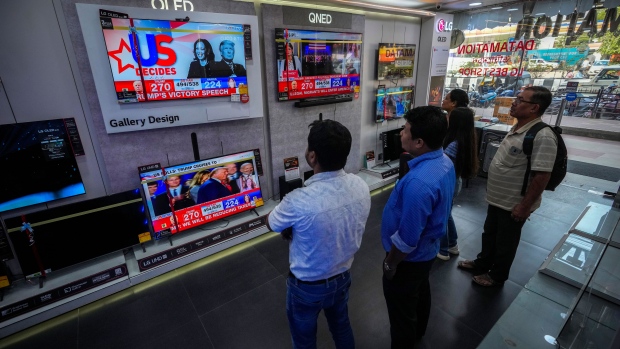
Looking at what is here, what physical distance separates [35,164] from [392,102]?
4.64 meters

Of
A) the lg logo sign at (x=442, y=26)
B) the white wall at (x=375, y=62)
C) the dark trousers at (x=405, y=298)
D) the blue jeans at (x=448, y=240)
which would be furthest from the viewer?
the lg logo sign at (x=442, y=26)

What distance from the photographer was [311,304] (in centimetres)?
138

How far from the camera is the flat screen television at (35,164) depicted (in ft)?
7.23

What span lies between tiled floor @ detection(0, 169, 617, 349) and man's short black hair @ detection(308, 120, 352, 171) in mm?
1503

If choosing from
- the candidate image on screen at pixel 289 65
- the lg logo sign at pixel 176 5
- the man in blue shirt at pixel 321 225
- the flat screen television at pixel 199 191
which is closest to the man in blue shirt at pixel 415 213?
the man in blue shirt at pixel 321 225

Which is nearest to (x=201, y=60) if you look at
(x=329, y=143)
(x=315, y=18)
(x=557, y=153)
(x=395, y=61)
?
(x=315, y=18)

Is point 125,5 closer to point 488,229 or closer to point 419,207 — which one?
point 419,207

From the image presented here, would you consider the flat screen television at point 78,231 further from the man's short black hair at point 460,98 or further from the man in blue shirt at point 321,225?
the man's short black hair at point 460,98

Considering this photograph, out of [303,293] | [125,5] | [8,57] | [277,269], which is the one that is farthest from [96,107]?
[303,293]

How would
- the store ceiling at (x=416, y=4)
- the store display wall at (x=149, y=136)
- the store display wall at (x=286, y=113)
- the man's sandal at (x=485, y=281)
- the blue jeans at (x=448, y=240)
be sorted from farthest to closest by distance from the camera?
the store ceiling at (x=416, y=4), the store display wall at (x=286, y=113), the blue jeans at (x=448, y=240), the man's sandal at (x=485, y=281), the store display wall at (x=149, y=136)

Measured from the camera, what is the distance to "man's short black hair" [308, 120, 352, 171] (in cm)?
117

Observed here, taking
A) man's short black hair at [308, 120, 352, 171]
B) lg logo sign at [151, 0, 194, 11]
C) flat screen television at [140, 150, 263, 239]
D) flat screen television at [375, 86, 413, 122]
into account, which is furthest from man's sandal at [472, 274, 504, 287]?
lg logo sign at [151, 0, 194, 11]

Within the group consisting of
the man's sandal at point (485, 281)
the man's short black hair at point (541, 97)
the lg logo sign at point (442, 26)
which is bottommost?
the man's sandal at point (485, 281)

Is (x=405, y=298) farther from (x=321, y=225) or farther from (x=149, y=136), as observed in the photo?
(x=149, y=136)
